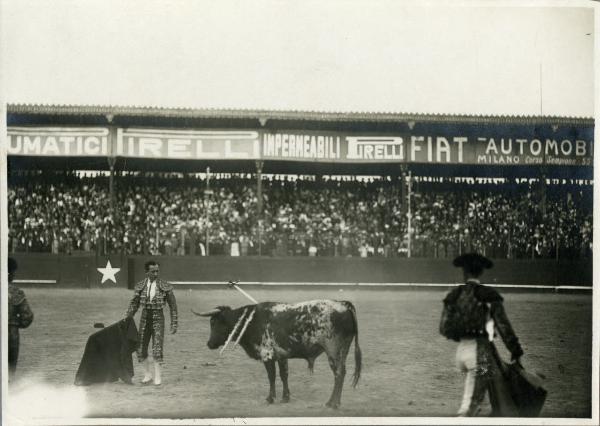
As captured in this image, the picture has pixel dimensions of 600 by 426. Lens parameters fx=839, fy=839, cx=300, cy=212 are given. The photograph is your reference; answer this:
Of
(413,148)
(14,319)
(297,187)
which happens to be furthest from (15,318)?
(413,148)

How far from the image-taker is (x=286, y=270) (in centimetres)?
1200

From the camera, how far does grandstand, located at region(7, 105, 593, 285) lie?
1159cm

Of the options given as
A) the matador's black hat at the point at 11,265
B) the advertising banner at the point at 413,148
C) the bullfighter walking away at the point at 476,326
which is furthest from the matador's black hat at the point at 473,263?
the matador's black hat at the point at 11,265

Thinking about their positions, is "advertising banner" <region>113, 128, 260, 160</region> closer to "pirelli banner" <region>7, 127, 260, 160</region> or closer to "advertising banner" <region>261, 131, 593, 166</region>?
"pirelli banner" <region>7, 127, 260, 160</region>

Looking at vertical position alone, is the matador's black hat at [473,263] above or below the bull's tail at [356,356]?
above

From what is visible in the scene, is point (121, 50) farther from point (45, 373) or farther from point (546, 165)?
point (546, 165)

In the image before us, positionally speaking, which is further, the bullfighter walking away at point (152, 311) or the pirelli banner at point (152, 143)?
the pirelli banner at point (152, 143)

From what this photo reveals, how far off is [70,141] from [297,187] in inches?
131

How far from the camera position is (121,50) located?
30.8 ft

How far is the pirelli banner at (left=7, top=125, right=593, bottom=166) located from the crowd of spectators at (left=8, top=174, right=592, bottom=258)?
407 millimetres

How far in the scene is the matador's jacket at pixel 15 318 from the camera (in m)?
9.10

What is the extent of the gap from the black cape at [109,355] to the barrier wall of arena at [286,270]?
1.64m

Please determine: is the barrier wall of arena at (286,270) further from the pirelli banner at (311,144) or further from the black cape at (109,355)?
the black cape at (109,355)

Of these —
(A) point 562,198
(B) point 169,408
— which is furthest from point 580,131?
(B) point 169,408
